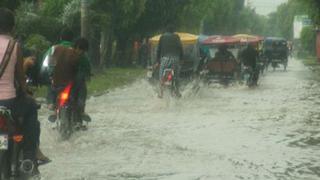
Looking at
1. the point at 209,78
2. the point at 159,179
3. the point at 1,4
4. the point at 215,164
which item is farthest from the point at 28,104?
the point at 209,78

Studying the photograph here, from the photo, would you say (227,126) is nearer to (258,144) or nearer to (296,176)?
(258,144)

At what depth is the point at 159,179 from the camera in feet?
31.8

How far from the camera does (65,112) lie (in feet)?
42.9

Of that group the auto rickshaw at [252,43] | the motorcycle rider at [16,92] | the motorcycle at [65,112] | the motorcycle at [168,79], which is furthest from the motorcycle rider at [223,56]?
the motorcycle rider at [16,92]

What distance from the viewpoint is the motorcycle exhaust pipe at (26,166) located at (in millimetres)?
8367

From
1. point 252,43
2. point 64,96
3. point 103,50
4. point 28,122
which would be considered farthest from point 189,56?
point 28,122

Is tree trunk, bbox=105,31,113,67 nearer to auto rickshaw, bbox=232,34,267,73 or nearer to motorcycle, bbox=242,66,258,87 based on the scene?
auto rickshaw, bbox=232,34,267,73

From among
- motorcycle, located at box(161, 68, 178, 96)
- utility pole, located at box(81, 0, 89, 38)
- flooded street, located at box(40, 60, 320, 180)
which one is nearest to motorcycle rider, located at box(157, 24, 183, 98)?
motorcycle, located at box(161, 68, 178, 96)

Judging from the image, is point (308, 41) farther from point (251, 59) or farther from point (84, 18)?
point (84, 18)

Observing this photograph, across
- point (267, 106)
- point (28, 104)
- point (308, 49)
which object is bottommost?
point (308, 49)

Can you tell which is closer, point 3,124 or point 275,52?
point 3,124

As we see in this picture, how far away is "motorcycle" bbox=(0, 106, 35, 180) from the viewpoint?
25.7ft

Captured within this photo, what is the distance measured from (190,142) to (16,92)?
5.39m

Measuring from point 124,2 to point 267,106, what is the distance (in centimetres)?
2195
